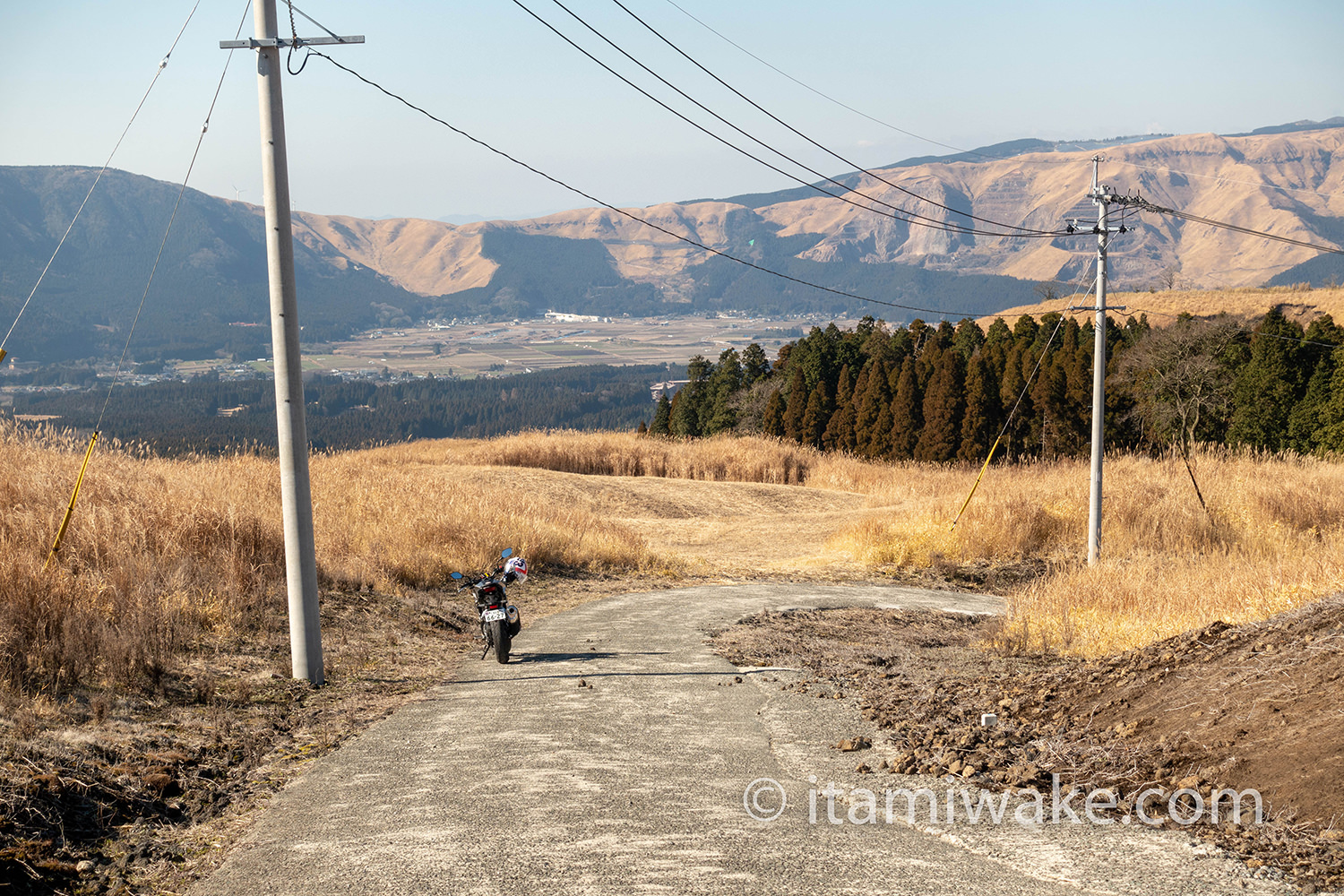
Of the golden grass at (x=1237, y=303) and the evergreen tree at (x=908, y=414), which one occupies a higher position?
the golden grass at (x=1237, y=303)

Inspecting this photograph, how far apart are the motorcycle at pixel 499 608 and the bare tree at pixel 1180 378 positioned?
1165 inches

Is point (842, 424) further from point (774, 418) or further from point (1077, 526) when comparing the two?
point (1077, 526)

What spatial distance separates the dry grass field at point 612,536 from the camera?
7668 mm

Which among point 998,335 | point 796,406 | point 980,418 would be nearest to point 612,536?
point 980,418

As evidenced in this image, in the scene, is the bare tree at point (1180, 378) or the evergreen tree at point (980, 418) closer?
the bare tree at point (1180, 378)

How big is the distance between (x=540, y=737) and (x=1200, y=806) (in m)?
3.59

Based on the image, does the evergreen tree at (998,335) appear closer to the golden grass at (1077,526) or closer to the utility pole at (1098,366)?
the golden grass at (1077,526)

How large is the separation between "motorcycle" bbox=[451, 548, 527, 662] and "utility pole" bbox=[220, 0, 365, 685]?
1343 millimetres

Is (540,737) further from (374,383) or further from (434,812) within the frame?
(374,383)

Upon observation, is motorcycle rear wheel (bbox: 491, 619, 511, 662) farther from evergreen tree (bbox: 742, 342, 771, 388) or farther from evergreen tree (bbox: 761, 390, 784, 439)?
evergreen tree (bbox: 742, 342, 771, 388)

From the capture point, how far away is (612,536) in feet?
56.3

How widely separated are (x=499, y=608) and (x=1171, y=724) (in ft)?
17.0

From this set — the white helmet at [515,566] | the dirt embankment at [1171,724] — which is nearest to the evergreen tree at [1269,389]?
the dirt embankment at [1171,724]

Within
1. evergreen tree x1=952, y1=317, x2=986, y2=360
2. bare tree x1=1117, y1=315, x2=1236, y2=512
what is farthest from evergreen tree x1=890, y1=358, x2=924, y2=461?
bare tree x1=1117, y1=315, x2=1236, y2=512
